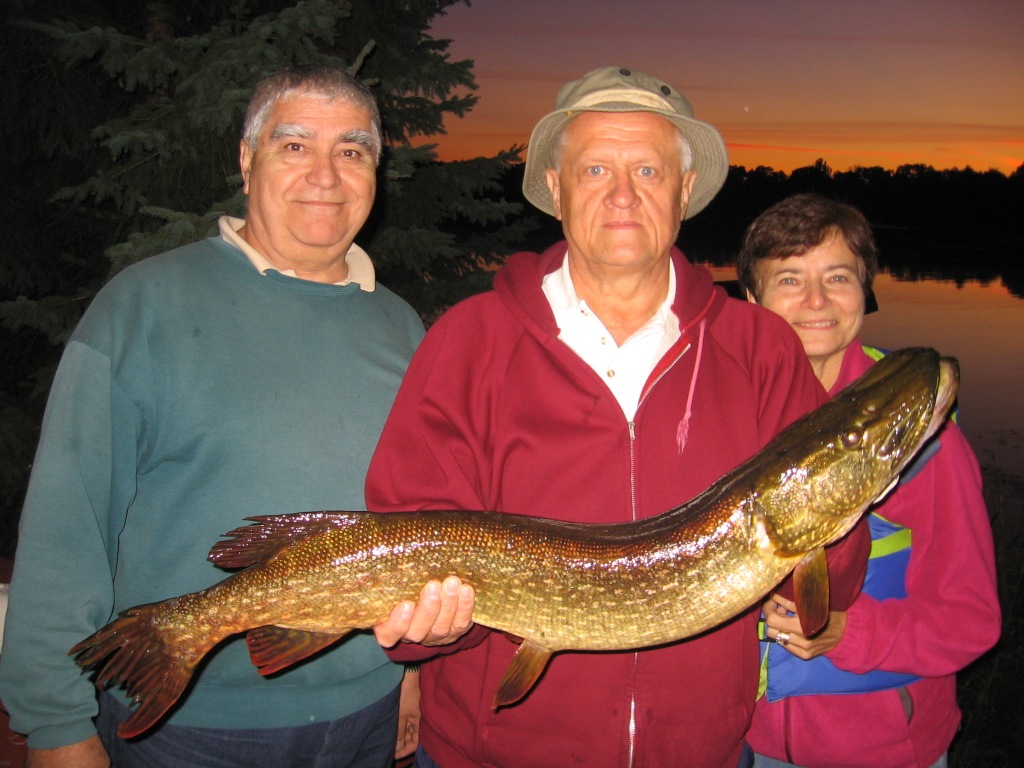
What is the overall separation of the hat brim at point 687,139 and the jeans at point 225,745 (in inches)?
83.0

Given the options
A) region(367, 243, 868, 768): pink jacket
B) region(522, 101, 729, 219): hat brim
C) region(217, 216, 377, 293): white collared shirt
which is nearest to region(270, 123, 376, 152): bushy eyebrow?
region(217, 216, 377, 293): white collared shirt

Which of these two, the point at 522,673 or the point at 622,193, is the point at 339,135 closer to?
the point at 622,193

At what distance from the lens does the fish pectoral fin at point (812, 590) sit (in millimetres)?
1939

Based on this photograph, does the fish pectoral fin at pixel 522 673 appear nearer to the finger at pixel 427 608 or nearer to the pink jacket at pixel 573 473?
the pink jacket at pixel 573 473

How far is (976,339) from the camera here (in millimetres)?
26797

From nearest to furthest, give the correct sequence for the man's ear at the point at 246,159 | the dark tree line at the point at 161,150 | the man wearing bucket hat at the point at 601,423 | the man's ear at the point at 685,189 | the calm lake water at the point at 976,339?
the man wearing bucket hat at the point at 601,423, the man's ear at the point at 685,189, the man's ear at the point at 246,159, the dark tree line at the point at 161,150, the calm lake water at the point at 976,339

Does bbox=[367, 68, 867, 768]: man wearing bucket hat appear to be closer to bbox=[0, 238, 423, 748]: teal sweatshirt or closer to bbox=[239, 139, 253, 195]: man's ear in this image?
bbox=[0, 238, 423, 748]: teal sweatshirt

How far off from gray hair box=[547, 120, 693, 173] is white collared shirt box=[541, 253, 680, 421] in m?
0.53

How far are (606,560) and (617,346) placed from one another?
0.68m

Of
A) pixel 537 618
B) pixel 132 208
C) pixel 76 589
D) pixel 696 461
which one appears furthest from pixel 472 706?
pixel 132 208

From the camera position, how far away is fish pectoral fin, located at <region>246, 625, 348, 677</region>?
211cm

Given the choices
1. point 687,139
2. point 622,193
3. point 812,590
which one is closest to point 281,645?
point 812,590

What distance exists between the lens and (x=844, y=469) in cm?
196

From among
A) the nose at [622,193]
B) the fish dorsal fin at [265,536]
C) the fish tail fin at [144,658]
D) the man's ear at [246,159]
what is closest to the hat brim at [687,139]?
the nose at [622,193]
